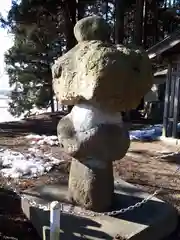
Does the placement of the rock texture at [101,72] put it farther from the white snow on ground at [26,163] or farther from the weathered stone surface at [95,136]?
the white snow on ground at [26,163]

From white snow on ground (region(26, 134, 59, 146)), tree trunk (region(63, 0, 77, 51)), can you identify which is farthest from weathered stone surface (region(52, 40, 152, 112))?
tree trunk (region(63, 0, 77, 51))

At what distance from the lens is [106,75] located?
349cm

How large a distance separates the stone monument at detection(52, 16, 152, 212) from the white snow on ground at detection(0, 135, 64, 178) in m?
2.42

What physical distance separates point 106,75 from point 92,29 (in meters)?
0.80

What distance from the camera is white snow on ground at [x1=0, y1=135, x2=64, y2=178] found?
6465 millimetres

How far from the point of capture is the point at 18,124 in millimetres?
14414

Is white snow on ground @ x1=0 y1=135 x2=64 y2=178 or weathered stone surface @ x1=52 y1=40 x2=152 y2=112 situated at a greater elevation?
weathered stone surface @ x1=52 y1=40 x2=152 y2=112

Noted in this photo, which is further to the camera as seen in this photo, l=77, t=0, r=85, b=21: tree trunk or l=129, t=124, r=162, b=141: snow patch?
l=77, t=0, r=85, b=21: tree trunk

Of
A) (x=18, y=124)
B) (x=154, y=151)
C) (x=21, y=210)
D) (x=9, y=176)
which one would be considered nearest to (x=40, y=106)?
(x=18, y=124)

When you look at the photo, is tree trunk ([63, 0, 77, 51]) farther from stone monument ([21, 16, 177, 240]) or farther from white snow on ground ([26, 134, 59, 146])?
stone monument ([21, 16, 177, 240])

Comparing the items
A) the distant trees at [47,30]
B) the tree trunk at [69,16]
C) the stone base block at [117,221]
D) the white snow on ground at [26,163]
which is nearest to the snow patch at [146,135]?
the white snow on ground at [26,163]

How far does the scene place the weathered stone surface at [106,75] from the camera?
3.51 metres

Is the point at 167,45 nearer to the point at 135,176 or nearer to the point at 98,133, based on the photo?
the point at 135,176

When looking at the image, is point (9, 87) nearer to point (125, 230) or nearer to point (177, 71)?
point (177, 71)
